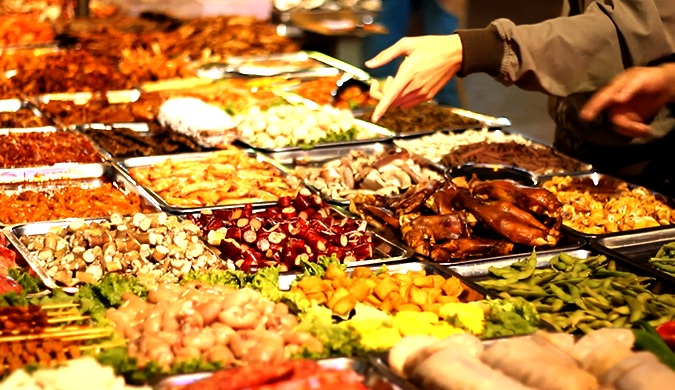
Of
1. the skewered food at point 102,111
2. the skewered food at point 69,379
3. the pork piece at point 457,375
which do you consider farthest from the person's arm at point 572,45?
the skewered food at point 69,379

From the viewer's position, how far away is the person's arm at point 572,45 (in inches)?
162

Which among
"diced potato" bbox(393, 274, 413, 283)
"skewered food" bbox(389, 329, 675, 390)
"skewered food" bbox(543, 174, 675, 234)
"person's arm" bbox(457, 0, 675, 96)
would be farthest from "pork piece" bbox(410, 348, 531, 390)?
"person's arm" bbox(457, 0, 675, 96)

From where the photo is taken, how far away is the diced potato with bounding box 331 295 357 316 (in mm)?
3047

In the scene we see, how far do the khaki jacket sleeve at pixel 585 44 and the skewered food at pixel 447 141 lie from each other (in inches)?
36.3

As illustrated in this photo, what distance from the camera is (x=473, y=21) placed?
979 centimetres

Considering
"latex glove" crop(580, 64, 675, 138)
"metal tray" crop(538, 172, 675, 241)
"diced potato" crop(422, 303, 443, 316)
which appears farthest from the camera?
"metal tray" crop(538, 172, 675, 241)

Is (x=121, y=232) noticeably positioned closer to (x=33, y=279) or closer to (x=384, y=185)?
(x=33, y=279)

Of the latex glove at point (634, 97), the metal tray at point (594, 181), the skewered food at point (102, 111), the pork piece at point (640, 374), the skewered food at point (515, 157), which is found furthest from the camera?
the skewered food at point (102, 111)

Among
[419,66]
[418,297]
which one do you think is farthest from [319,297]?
[419,66]

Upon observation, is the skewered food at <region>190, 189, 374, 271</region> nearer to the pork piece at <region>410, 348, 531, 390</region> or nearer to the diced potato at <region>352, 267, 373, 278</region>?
the diced potato at <region>352, 267, 373, 278</region>

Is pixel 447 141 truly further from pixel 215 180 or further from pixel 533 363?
pixel 533 363

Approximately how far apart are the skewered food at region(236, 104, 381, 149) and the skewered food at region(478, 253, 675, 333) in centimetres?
189

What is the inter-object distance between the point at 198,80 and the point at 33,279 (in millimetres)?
3462

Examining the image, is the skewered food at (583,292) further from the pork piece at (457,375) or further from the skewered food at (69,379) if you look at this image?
the skewered food at (69,379)
